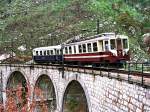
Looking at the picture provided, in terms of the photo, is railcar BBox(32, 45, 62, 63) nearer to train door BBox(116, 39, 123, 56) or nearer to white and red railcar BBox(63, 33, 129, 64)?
white and red railcar BBox(63, 33, 129, 64)

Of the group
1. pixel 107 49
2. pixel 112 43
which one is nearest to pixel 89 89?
pixel 107 49

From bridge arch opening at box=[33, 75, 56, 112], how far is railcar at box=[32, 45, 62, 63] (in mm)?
2147

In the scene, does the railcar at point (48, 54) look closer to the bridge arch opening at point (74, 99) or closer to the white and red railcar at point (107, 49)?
the bridge arch opening at point (74, 99)

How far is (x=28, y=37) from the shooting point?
6975cm

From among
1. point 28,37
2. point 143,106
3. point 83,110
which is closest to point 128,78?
point 143,106

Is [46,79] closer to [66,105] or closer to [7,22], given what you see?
[66,105]

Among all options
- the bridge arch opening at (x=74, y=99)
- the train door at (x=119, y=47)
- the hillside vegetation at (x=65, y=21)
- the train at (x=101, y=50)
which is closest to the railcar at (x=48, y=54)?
the train at (x=101, y=50)

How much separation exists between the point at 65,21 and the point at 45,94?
26.5 m

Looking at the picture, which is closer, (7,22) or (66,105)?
(66,105)

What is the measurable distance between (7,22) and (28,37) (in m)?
8.93

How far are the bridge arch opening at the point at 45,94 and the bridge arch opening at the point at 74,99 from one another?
4.49 metres

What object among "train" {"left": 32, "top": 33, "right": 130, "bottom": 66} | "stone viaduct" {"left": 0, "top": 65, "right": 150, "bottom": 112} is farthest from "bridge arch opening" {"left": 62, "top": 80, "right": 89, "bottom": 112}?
"train" {"left": 32, "top": 33, "right": 130, "bottom": 66}

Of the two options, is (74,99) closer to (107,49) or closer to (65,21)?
(107,49)

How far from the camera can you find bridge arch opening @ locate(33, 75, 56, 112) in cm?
3902
